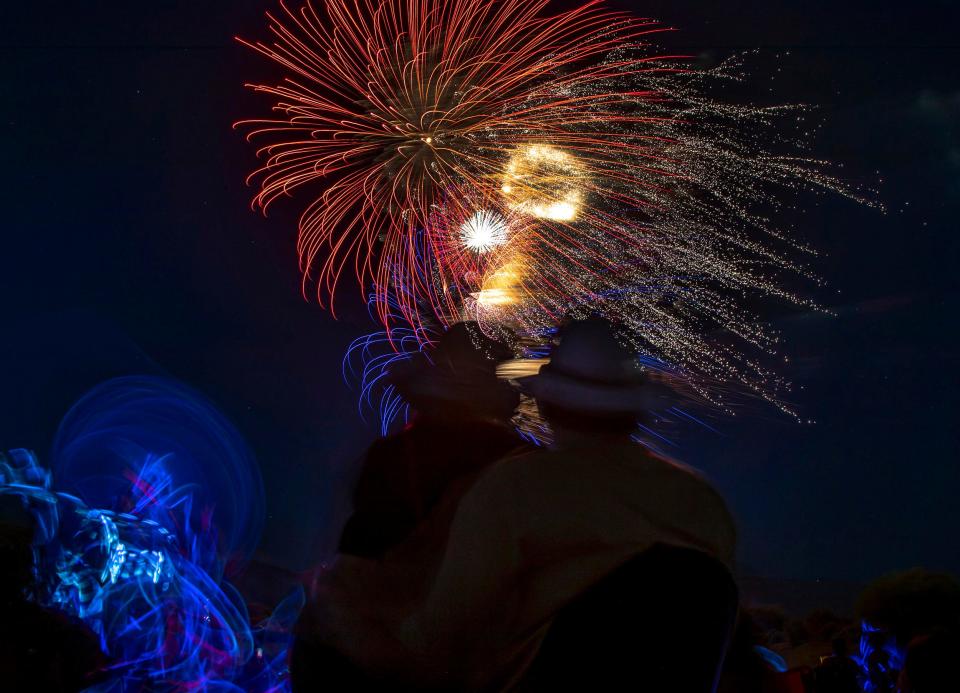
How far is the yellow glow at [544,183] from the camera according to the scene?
6520mm

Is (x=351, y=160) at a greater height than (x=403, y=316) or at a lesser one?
greater

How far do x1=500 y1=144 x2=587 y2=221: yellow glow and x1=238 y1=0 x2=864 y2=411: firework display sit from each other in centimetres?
2

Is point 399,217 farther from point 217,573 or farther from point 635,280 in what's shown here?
point 217,573

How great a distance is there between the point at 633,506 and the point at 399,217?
18.5ft

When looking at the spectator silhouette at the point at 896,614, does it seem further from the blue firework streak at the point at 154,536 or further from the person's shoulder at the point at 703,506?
the blue firework streak at the point at 154,536

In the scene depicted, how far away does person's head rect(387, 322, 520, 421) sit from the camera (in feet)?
9.07

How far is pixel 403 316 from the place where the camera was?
6.98 meters

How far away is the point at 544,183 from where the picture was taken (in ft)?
21.8

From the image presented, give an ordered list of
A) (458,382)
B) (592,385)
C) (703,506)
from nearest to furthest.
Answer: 1. (703,506)
2. (592,385)
3. (458,382)

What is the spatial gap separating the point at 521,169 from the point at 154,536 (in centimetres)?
450

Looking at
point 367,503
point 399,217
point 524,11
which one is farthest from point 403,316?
point 367,503

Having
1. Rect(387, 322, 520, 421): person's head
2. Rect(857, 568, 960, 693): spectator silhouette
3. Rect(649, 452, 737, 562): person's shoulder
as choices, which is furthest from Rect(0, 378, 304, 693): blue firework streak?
Rect(857, 568, 960, 693): spectator silhouette

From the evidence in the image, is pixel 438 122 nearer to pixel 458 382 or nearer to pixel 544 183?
pixel 544 183

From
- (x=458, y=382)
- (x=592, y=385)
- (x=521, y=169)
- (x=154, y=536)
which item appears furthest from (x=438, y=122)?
(x=592, y=385)
